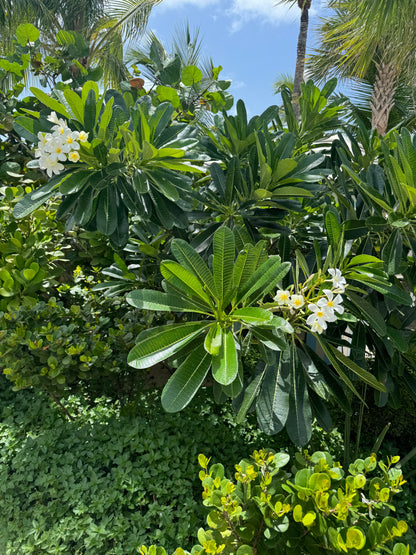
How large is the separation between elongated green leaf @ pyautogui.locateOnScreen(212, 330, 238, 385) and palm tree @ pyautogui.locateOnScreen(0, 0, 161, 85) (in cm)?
1052

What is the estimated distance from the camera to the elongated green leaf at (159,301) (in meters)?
1.16

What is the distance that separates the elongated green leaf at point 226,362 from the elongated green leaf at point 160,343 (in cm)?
9

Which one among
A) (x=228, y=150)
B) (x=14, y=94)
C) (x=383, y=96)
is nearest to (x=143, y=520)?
(x=228, y=150)

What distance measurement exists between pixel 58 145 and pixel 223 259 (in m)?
0.74

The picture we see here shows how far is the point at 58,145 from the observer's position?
1379mm

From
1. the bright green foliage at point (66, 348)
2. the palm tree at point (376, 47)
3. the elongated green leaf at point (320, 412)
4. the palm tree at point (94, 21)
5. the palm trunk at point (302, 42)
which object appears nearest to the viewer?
the elongated green leaf at point (320, 412)

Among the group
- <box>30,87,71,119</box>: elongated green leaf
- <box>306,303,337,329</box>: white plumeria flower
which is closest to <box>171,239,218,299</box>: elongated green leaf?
<box>306,303,337,329</box>: white plumeria flower

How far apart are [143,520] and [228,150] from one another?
172 cm

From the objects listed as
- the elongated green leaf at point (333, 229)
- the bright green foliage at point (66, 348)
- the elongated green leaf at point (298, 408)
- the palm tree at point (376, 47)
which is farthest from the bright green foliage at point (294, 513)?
the palm tree at point (376, 47)

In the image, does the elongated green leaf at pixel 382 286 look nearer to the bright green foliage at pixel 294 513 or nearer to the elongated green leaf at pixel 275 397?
the elongated green leaf at pixel 275 397

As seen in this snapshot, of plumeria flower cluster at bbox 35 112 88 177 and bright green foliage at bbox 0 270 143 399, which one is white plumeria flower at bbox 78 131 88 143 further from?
bright green foliage at bbox 0 270 143 399

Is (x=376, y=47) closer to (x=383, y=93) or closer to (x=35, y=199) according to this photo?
(x=383, y=93)

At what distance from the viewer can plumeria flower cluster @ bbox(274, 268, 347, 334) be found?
3.90 feet

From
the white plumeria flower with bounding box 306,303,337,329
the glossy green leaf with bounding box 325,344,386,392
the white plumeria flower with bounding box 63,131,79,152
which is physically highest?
the white plumeria flower with bounding box 63,131,79,152
